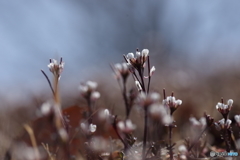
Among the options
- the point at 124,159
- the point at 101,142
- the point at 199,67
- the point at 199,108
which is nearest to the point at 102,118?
the point at 101,142

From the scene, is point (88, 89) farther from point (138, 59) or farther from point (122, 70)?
point (138, 59)

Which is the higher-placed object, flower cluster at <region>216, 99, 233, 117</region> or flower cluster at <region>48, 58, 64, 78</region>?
flower cluster at <region>48, 58, 64, 78</region>

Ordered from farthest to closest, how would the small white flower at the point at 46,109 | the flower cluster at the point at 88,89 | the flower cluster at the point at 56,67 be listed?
1. the flower cluster at the point at 56,67
2. the flower cluster at the point at 88,89
3. the small white flower at the point at 46,109

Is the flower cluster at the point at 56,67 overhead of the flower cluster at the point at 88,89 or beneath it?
overhead

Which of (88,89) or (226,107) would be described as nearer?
(88,89)

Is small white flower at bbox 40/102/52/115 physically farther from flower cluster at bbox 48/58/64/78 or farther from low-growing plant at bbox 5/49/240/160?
flower cluster at bbox 48/58/64/78

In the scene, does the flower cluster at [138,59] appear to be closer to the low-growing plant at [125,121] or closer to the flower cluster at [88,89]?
the low-growing plant at [125,121]

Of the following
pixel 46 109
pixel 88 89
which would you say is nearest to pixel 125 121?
pixel 88 89

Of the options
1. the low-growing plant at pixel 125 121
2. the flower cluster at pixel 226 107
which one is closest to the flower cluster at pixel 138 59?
the low-growing plant at pixel 125 121

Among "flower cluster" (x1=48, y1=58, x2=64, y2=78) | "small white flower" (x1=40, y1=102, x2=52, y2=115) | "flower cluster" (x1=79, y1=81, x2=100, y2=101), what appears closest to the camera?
"small white flower" (x1=40, y1=102, x2=52, y2=115)

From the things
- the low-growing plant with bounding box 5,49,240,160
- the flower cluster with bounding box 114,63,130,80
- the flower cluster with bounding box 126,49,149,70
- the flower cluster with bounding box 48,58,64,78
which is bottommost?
the low-growing plant with bounding box 5,49,240,160

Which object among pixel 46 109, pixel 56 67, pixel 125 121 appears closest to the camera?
pixel 46 109

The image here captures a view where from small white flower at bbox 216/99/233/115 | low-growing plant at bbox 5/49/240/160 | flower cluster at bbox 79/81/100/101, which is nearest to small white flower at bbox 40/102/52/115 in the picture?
low-growing plant at bbox 5/49/240/160
